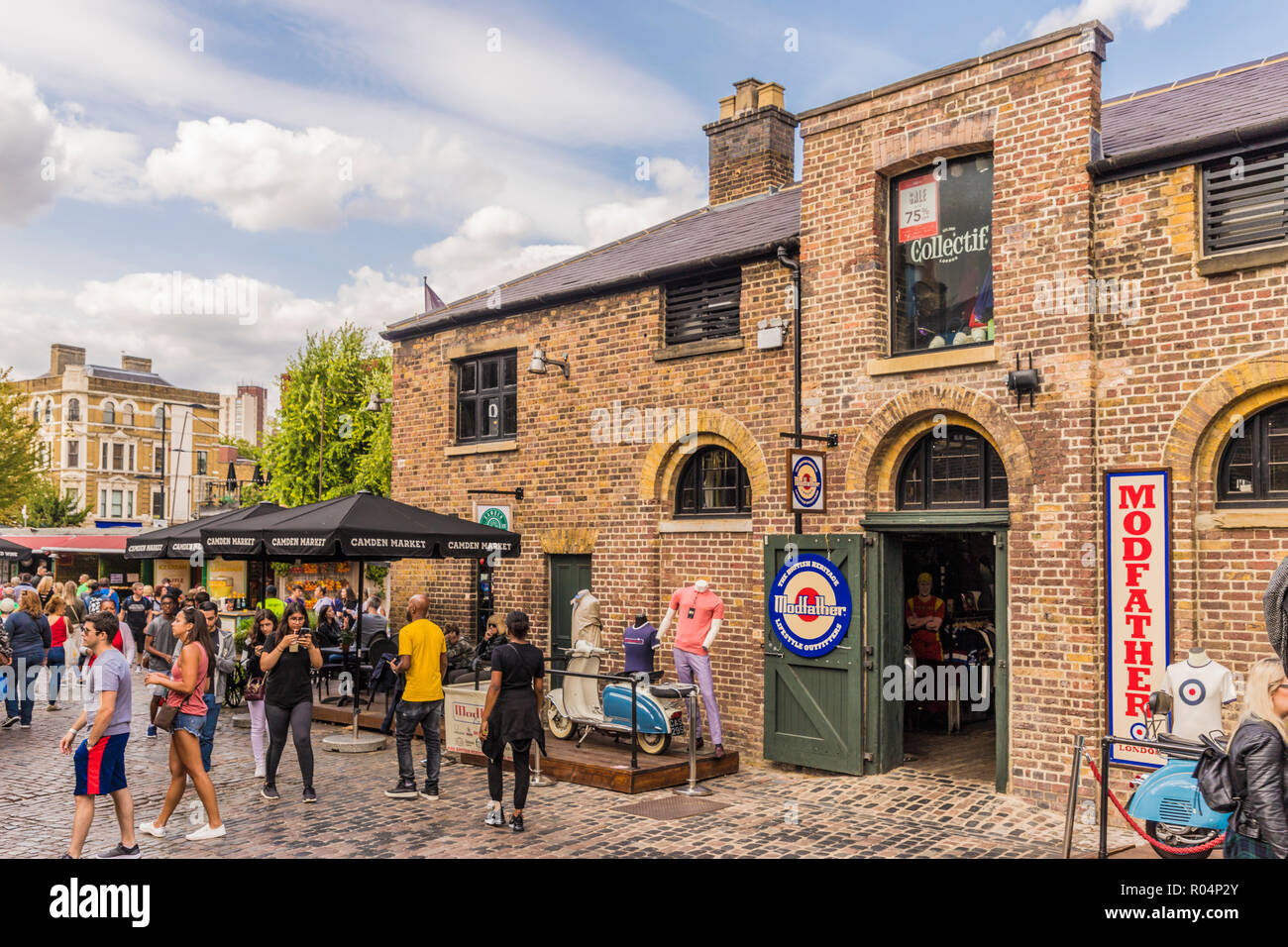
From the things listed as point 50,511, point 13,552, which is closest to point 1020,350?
point 13,552

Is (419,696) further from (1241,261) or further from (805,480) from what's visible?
(1241,261)

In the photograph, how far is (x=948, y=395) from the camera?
10125 mm

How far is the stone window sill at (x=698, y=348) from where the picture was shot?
12.1m

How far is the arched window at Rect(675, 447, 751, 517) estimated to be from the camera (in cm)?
1233

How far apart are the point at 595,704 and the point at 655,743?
0.96 m

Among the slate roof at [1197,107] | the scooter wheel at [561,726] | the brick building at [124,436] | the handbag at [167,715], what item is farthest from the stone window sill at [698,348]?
the brick building at [124,436]

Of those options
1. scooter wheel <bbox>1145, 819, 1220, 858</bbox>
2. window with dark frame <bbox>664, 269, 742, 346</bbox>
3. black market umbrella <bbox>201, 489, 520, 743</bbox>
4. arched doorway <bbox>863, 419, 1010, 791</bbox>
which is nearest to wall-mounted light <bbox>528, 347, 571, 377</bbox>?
window with dark frame <bbox>664, 269, 742, 346</bbox>

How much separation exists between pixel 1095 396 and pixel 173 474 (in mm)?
61679

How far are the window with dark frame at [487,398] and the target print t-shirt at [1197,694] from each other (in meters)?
9.39

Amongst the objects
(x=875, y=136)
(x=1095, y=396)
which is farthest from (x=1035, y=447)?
(x=875, y=136)

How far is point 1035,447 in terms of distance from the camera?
373 inches

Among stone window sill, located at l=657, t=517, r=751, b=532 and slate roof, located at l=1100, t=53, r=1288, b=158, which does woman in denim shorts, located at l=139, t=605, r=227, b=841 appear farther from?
slate roof, located at l=1100, t=53, r=1288, b=158

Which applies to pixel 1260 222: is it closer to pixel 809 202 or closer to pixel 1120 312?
pixel 1120 312

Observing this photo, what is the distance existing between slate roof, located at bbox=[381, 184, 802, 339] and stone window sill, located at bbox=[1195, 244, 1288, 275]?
4421 mm
